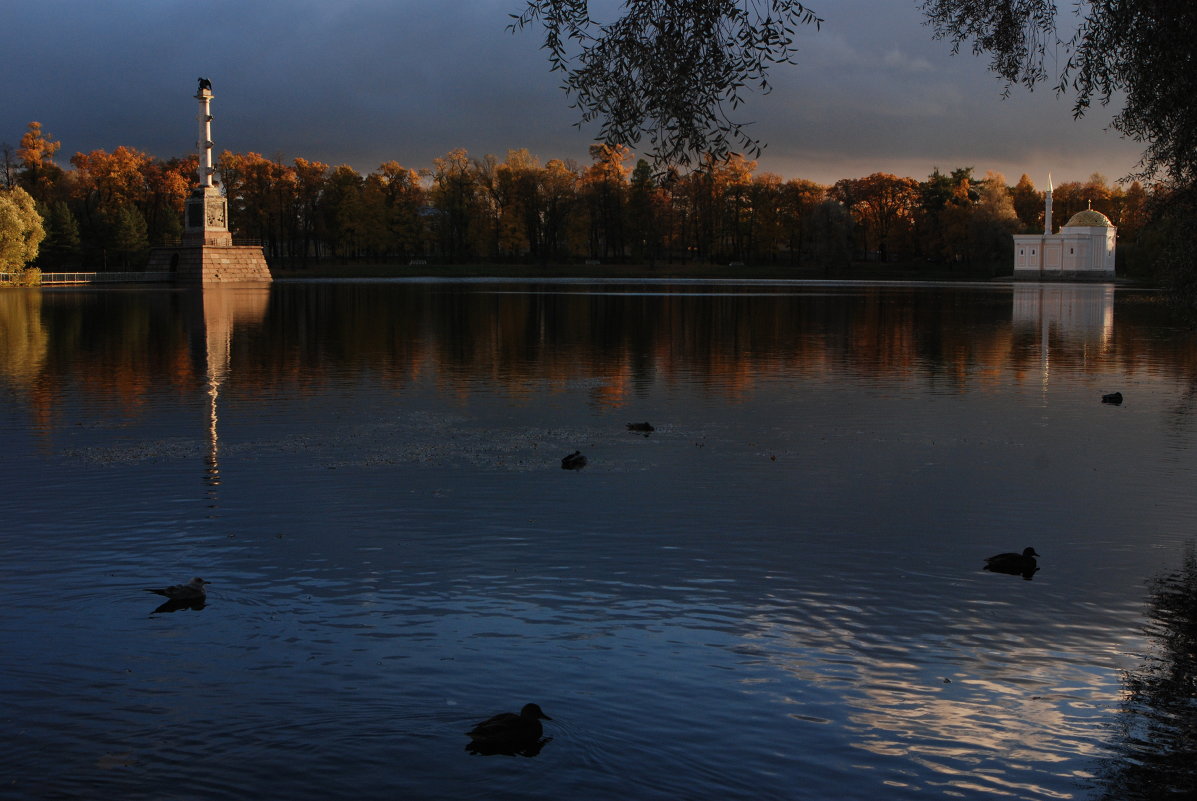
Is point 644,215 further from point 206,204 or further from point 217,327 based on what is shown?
point 217,327

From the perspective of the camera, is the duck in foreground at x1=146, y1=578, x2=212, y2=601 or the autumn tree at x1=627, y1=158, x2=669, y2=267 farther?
the autumn tree at x1=627, y1=158, x2=669, y2=267

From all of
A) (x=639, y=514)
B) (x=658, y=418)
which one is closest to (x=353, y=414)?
(x=658, y=418)

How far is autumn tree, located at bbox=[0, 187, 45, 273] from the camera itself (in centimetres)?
9862

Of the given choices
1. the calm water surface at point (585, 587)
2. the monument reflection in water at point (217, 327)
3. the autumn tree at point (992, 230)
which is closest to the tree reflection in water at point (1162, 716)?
the calm water surface at point (585, 587)

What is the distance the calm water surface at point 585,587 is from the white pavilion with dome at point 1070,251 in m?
142

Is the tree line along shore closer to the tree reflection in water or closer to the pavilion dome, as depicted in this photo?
the pavilion dome

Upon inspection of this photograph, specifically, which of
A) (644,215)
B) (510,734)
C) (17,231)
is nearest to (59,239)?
(17,231)

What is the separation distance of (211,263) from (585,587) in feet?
385

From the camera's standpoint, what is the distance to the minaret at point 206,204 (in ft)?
405

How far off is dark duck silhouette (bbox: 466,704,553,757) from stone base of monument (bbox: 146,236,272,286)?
119 meters

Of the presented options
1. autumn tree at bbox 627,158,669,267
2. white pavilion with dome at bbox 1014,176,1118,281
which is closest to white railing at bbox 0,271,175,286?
autumn tree at bbox 627,158,669,267

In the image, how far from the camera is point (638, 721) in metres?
9.84

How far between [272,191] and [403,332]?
10851cm

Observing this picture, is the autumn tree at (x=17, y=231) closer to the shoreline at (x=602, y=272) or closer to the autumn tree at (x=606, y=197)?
the shoreline at (x=602, y=272)
